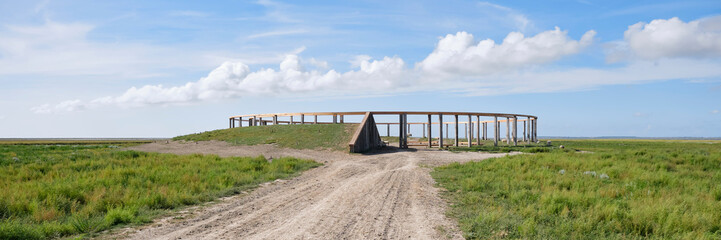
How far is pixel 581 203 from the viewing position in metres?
8.82

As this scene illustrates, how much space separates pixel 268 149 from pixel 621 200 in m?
19.7

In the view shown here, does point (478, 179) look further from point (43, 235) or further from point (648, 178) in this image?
point (43, 235)

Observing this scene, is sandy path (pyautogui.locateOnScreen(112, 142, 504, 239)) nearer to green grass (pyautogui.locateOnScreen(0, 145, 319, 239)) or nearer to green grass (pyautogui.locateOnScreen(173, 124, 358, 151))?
green grass (pyautogui.locateOnScreen(0, 145, 319, 239))

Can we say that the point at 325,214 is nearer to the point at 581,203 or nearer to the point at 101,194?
the point at 101,194

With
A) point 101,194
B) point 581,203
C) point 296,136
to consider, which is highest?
point 296,136

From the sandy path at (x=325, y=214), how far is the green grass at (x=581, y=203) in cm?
76

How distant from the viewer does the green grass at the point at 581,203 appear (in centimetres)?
688

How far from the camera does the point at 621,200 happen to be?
9.23 meters

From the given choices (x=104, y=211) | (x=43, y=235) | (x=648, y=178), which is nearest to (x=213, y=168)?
(x=104, y=211)

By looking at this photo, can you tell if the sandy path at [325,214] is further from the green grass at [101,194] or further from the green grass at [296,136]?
the green grass at [296,136]

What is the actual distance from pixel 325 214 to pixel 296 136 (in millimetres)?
20357

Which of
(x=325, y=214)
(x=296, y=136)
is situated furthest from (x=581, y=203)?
(x=296, y=136)

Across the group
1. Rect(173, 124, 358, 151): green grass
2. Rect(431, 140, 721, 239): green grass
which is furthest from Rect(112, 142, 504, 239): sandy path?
Rect(173, 124, 358, 151): green grass

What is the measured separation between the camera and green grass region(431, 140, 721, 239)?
688cm
